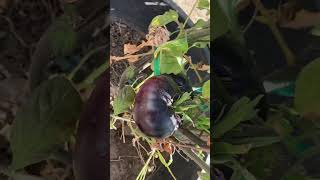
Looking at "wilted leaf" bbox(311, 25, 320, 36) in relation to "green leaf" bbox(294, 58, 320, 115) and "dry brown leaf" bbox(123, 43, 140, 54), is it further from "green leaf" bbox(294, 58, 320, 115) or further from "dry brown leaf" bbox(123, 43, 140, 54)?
"dry brown leaf" bbox(123, 43, 140, 54)

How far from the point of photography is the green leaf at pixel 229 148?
0.66 metres

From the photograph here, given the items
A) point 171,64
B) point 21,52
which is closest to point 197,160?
point 171,64

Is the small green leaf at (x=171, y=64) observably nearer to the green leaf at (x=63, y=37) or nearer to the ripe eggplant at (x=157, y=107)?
the ripe eggplant at (x=157, y=107)

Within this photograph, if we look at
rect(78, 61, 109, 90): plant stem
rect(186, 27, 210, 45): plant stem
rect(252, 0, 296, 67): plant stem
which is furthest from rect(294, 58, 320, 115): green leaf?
rect(78, 61, 109, 90): plant stem

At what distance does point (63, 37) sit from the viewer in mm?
636

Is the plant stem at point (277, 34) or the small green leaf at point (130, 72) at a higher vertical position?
the plant stem at point (277, 34)

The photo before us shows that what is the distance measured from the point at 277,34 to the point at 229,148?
15cm

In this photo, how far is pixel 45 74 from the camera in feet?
2.11

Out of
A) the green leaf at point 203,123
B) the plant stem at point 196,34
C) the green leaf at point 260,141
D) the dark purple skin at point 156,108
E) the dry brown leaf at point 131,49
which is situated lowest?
the green leaf at point 260,141

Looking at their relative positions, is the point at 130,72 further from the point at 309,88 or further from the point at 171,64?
the point at 309,88

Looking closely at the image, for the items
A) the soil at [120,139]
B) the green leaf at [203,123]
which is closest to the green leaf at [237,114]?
the green leaf at [203,123]

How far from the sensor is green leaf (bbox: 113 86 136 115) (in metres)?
0.67

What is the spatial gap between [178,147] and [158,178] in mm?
56

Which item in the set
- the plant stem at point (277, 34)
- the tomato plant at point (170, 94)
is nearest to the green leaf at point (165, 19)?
the tomato plant at point (170, 94)
